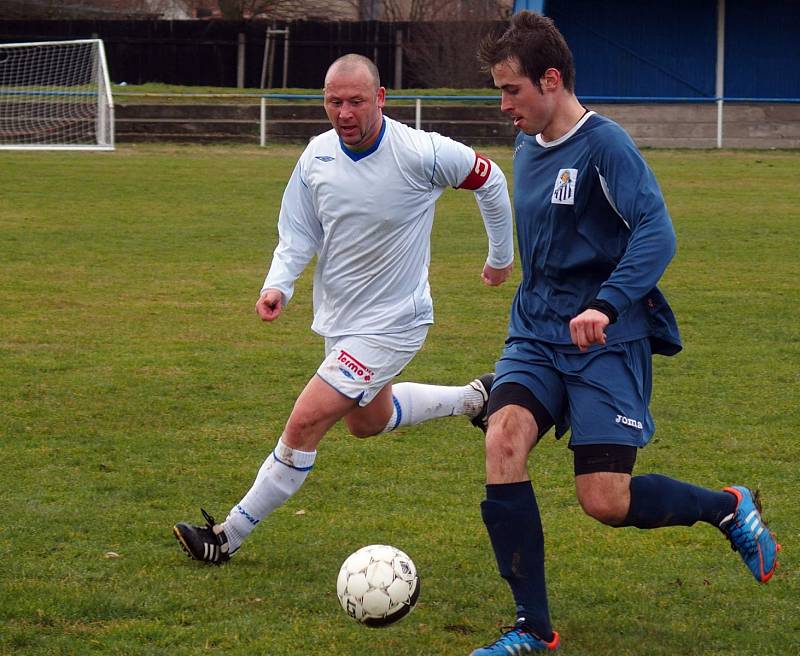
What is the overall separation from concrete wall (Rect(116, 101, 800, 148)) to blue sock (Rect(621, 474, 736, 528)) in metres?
22.2

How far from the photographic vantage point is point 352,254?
4.85 m

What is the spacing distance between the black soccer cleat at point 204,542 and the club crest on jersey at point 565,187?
68.9 inches

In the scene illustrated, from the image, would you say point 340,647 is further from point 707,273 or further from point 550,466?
point 707,273

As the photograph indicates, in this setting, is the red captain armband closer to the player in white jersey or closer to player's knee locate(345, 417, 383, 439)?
the player in white jersey

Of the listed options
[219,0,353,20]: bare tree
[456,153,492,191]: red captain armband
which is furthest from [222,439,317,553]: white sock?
[219,0,353,20]: bare tree

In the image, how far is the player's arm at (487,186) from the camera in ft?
16.2

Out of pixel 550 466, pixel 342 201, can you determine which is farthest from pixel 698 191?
pixel 342 201

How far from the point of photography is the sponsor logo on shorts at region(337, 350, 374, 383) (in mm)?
4715

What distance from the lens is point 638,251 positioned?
3734 millimetres

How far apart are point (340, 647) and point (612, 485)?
A: 3.17ft

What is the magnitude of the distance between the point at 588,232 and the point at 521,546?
0.98 metres

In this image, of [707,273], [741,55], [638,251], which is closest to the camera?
[638,251]

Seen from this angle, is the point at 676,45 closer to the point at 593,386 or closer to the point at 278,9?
the point at 278,9

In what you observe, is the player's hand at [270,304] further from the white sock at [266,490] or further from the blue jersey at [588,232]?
the blue jersey at [588,232]
